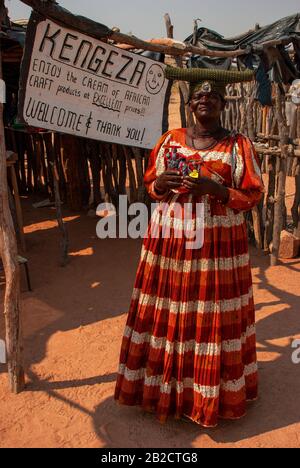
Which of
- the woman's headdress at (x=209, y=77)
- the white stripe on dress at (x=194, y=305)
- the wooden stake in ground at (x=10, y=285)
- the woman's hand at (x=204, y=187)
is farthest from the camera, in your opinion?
the wooden stake in ground at (x=10, y=285)

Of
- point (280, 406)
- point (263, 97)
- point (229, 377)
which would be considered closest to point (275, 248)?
point (263, 97)

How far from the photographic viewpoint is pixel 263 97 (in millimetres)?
5133

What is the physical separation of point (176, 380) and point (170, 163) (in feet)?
4.28

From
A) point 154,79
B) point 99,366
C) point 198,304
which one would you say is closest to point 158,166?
point 198,304

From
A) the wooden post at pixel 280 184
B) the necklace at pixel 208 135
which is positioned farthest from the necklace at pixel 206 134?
the wooden post at pixel 280 184

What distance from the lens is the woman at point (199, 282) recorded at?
2.47 metres

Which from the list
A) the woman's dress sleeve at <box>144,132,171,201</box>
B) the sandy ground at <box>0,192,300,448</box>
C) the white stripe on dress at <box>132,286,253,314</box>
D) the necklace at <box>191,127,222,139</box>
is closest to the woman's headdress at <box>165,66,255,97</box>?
the necklace at <box>191,127,222,139</box>

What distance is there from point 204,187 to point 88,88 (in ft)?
7.44

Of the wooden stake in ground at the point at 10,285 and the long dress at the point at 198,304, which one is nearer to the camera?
the long dress at the point at 198,304

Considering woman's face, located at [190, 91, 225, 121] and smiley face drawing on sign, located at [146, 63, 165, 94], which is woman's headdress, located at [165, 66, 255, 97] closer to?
woman's face, located at [190, 91, 225, 121]

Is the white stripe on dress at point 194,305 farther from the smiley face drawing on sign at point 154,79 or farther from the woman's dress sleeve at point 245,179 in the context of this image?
the smiley face drawing on sign at point 154,79

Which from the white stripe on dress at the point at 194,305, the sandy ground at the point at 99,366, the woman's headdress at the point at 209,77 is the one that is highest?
the woman's headdress at the point at 209,77

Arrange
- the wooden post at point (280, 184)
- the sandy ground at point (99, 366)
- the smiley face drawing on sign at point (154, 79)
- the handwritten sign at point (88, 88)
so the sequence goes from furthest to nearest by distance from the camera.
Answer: the wooden post at point (280, 184)
the smiley face drawing on sign at point (154, 79)
the handwritten sign at point (88, 88)
the sandy ground at point (99, 366)

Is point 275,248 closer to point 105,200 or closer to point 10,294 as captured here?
point 105,200
